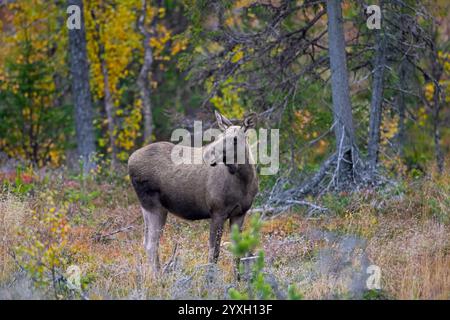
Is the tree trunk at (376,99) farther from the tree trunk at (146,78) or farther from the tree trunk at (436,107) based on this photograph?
the tree trunk at (146,78)

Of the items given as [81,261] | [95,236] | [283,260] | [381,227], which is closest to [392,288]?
[283,260]

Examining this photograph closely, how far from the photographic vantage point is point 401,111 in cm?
1572

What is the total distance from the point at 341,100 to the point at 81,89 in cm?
724

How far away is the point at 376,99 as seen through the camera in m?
14.2

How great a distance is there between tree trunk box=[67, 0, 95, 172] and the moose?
7445mm

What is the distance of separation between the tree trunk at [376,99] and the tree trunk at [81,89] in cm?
708

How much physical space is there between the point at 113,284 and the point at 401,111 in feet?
27.8

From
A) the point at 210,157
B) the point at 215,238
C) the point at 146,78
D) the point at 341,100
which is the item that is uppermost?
the point at 146,78

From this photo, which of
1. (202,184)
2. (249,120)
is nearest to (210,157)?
(249,120)

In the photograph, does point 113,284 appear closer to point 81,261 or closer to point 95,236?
point 81,261

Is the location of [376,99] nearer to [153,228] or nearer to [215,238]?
[153,228]

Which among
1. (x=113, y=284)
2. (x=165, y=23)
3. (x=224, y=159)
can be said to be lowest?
(x=113, y=284)

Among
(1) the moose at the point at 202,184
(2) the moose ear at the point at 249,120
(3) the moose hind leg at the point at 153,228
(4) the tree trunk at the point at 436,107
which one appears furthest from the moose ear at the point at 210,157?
(4) the tree trunk at the point at 436,107

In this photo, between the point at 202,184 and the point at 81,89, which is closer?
the point at 202,184
